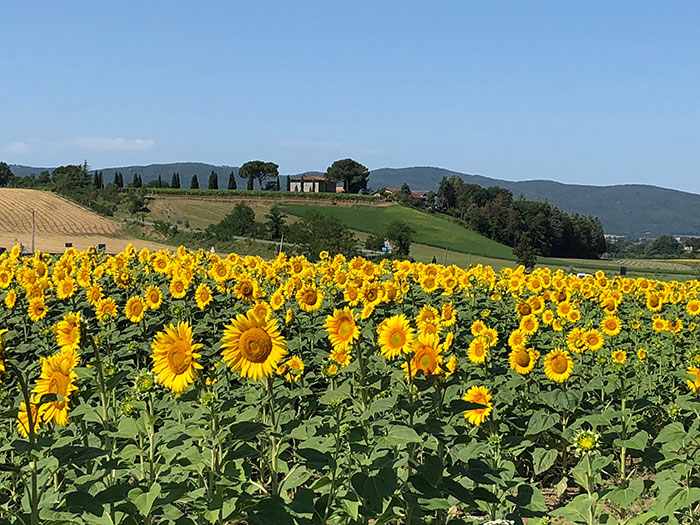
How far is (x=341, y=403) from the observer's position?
390cm

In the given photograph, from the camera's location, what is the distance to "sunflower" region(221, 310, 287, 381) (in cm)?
333

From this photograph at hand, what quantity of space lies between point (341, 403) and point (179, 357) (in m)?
0.89

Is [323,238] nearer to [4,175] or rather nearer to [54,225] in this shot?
[54,225]

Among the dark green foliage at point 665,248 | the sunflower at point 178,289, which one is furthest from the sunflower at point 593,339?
the dark green foliage at point 665,248

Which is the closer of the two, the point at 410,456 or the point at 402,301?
the point at 410,456

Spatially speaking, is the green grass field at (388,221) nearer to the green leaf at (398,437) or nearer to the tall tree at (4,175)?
the tall tree at (4,175)

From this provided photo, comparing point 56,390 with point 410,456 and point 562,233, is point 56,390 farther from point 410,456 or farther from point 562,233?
point 562,233

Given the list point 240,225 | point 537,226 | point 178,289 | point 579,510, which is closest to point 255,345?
point 579,510

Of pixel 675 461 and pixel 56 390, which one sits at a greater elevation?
pixel 56 390

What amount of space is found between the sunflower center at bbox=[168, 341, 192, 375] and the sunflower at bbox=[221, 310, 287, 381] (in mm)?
291

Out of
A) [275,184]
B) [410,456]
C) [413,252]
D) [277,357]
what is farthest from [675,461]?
[275,184]

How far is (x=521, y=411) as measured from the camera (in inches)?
262

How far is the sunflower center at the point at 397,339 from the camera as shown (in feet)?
13.9

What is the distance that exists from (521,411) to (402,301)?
8.11 feet
